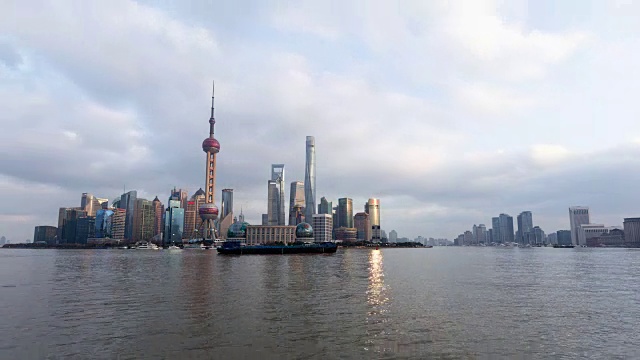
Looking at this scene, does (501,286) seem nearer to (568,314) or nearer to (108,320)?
(568,314)

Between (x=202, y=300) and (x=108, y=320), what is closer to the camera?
(x=108, y=320)

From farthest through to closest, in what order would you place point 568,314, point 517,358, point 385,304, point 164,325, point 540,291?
1. point 540,291
2. point 385,304
3. point 568,314
4. point 164,325
5. point 517,358

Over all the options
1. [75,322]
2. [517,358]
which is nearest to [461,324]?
[517,358]

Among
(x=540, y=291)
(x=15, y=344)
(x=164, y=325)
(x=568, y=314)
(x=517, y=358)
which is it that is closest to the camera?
(x=517, y=358)

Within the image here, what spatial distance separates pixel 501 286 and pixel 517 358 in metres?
43.5

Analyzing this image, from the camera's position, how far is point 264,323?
35.9 metres

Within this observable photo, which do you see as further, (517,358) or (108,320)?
(108,320)

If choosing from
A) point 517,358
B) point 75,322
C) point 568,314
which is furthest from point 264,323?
point 568,314

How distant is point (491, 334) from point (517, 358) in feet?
21.3

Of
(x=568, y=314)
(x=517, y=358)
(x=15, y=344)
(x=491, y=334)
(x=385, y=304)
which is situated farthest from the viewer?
(x=385, y=304)

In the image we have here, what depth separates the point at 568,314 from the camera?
41500 mm

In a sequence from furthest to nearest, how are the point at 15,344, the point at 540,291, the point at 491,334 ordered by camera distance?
the point at 540,291 < the point at 491,334 < the point at 15,344

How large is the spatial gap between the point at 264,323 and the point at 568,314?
33.0 meters

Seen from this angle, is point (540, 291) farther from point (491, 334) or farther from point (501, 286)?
point (491, 334)
